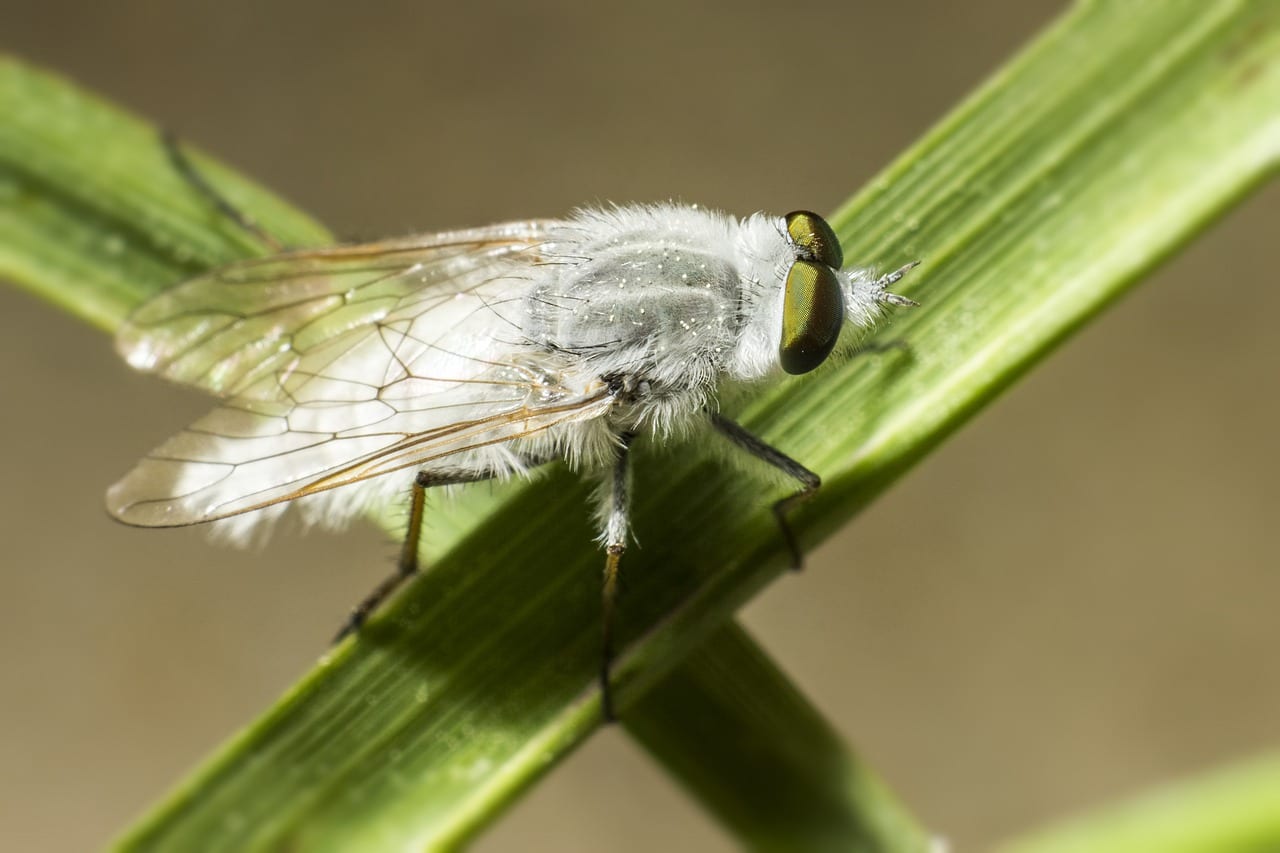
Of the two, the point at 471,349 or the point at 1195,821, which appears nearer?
the point at 1195,821

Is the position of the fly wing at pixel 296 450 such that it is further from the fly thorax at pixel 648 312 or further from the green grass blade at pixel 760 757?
the green grass blade at pixel 760 757

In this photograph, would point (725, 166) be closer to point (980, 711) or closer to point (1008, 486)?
point (1008, 486)

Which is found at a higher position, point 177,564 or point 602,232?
point 602,232

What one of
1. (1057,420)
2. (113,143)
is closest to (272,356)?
(113,143)

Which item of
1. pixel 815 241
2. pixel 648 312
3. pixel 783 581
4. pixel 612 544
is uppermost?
pixel 783 581

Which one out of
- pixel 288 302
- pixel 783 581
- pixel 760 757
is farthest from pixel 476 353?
pixel 783 581

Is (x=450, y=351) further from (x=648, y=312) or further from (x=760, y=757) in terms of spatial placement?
(x=760, y=757)
